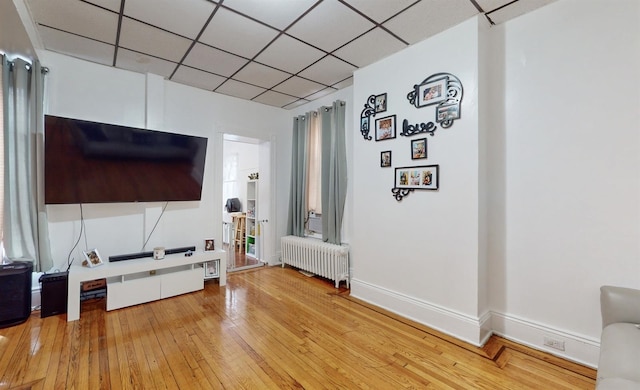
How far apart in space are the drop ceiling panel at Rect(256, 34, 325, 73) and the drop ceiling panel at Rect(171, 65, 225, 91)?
0.87 meters

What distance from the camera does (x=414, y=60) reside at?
9.19ft

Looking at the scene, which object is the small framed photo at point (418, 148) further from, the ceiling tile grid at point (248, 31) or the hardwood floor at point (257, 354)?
the hardwood floor at point (257, 354)

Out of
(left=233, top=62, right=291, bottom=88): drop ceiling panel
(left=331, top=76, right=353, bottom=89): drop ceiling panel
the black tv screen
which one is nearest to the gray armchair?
(left=331, top=76, right=353, bottom=89): drop ceiling panel

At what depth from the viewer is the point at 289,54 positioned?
300 cm

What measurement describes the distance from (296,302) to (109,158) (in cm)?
267

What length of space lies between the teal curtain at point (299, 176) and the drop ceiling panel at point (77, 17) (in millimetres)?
2657

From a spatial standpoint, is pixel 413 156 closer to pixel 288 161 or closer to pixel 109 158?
pixel 288 161

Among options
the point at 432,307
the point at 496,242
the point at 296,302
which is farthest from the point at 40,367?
the point at 496,242

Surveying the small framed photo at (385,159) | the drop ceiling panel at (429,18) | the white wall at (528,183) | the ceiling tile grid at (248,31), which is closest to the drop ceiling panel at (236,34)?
the ceiling tile grid at (248,31)

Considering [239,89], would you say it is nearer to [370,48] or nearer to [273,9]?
[273,9]

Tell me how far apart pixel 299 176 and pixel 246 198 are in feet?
6.74

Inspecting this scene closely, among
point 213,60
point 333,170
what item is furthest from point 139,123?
point 333,170

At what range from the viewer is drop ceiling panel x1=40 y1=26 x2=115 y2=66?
2678 millimetres

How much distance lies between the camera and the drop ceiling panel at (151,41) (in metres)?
2.54
